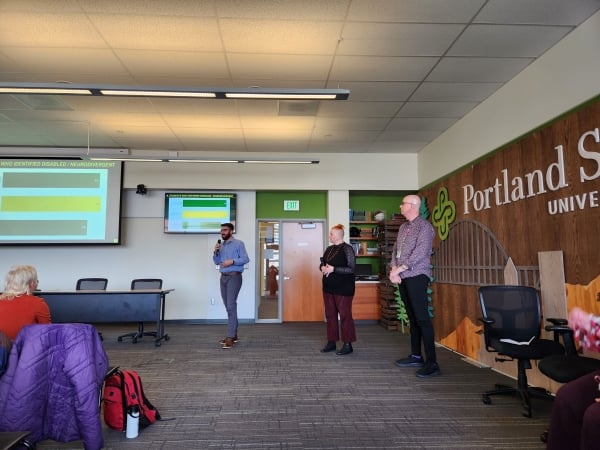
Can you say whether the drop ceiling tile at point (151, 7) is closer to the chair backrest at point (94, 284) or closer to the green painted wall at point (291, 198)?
the chair backrest at point (94, 284)

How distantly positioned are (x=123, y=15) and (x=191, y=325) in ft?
17.5

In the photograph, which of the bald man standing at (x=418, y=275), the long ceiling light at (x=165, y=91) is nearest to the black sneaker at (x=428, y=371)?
the bald man standing at (x=418, y=275)

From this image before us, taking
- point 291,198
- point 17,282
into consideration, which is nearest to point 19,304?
point 17,282

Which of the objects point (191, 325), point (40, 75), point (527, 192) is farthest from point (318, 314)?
point (40, 75)

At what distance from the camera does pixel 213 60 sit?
3.81 m

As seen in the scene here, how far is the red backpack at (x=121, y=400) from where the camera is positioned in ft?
8.27

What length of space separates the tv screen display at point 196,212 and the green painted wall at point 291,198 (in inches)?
24.1

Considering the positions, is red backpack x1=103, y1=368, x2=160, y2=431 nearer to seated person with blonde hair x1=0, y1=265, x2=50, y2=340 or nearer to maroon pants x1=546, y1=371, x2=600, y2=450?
seated person with blonde hair x1=0, y1=265, x2=50, y2=340

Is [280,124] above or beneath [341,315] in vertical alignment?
above

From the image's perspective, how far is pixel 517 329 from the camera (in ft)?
10.1

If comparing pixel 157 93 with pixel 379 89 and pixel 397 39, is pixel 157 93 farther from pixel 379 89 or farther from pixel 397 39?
pixel 379 89

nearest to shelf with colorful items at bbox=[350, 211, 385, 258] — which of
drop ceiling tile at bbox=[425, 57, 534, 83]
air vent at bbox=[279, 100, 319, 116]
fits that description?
air vent at bbox=[279, 100, 319, 116]

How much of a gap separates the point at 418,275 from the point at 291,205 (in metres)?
4.12

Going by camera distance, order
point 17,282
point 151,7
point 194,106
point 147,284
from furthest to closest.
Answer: point 147,284 < point 194,106 < point 151,7 < point 17,282
